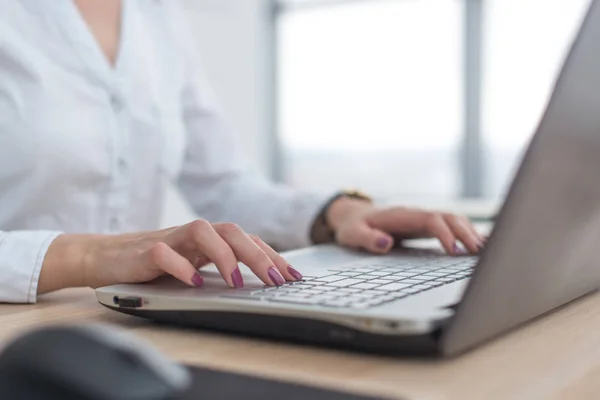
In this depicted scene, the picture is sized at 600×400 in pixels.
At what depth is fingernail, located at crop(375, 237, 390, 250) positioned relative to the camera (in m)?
0.96

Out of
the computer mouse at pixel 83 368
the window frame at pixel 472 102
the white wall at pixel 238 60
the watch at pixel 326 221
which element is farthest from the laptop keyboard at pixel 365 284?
the window frame at pixel 472 102

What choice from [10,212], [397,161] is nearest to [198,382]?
[10,212]

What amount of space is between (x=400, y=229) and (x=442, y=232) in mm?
68

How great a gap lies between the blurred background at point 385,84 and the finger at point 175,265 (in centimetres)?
279

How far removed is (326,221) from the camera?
1.20 metres

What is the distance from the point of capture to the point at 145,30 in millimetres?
1395

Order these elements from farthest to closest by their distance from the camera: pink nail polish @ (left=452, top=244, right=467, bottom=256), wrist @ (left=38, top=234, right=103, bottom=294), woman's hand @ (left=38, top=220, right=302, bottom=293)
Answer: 1. pink nail polish @ (left=452, top=244, right=467, bottom=256)
2. wrist @ (left=38, top=234, right=103, bottom=294)
3. woman's hand @ (left=38, top=220, right=302, bottom=293)

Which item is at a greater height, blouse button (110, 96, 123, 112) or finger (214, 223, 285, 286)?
blouse button (110, 96, 123, 112)

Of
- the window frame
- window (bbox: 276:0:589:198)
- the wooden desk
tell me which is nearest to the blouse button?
the wooden desk

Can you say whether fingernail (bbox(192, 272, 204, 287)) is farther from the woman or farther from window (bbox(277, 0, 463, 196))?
window (bbox(277, 0, 463, 196))

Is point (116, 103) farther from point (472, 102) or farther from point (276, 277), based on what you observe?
point (472, 102)

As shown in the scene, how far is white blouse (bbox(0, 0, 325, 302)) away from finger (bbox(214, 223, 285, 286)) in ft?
1.48

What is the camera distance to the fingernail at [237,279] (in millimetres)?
669

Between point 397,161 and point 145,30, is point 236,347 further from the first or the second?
point 397,161
